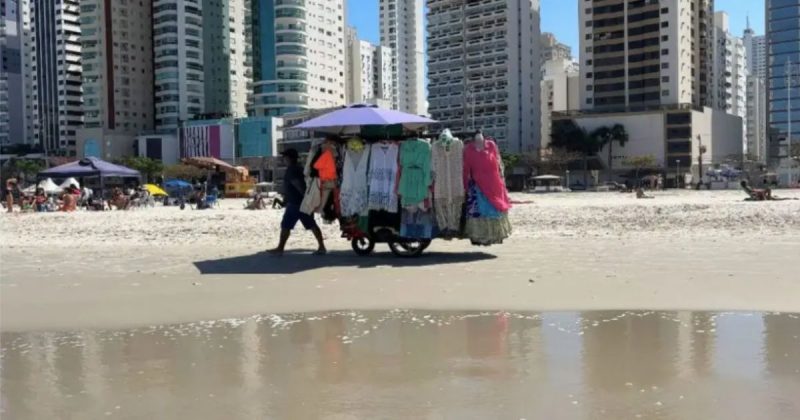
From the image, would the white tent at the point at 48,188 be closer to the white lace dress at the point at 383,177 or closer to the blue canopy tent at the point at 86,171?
the blue canopy tent at the point at 86,171

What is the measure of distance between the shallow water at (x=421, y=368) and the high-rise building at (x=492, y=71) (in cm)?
12651

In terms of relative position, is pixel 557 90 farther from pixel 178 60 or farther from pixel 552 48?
pixel 178 60

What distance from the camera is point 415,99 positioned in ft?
652

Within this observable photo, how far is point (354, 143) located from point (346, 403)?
7302 millimetres

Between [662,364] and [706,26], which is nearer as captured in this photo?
[662,364]

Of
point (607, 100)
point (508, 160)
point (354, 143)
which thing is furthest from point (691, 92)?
point (354, 143)

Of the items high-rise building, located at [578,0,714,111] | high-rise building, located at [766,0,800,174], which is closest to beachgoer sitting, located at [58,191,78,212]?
high-rise building, located at [578,0,714,111]

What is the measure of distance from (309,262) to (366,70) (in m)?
166

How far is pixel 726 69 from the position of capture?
14925cm

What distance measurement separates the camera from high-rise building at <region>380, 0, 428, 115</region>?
195500 millimetres

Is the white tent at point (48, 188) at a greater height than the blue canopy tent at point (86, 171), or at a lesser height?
lesser

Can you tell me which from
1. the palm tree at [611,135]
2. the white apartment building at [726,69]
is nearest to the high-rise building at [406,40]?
the white apartment building at [726,69]

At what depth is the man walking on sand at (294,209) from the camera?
1148cm

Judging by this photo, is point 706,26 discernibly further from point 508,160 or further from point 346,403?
point 346,403
